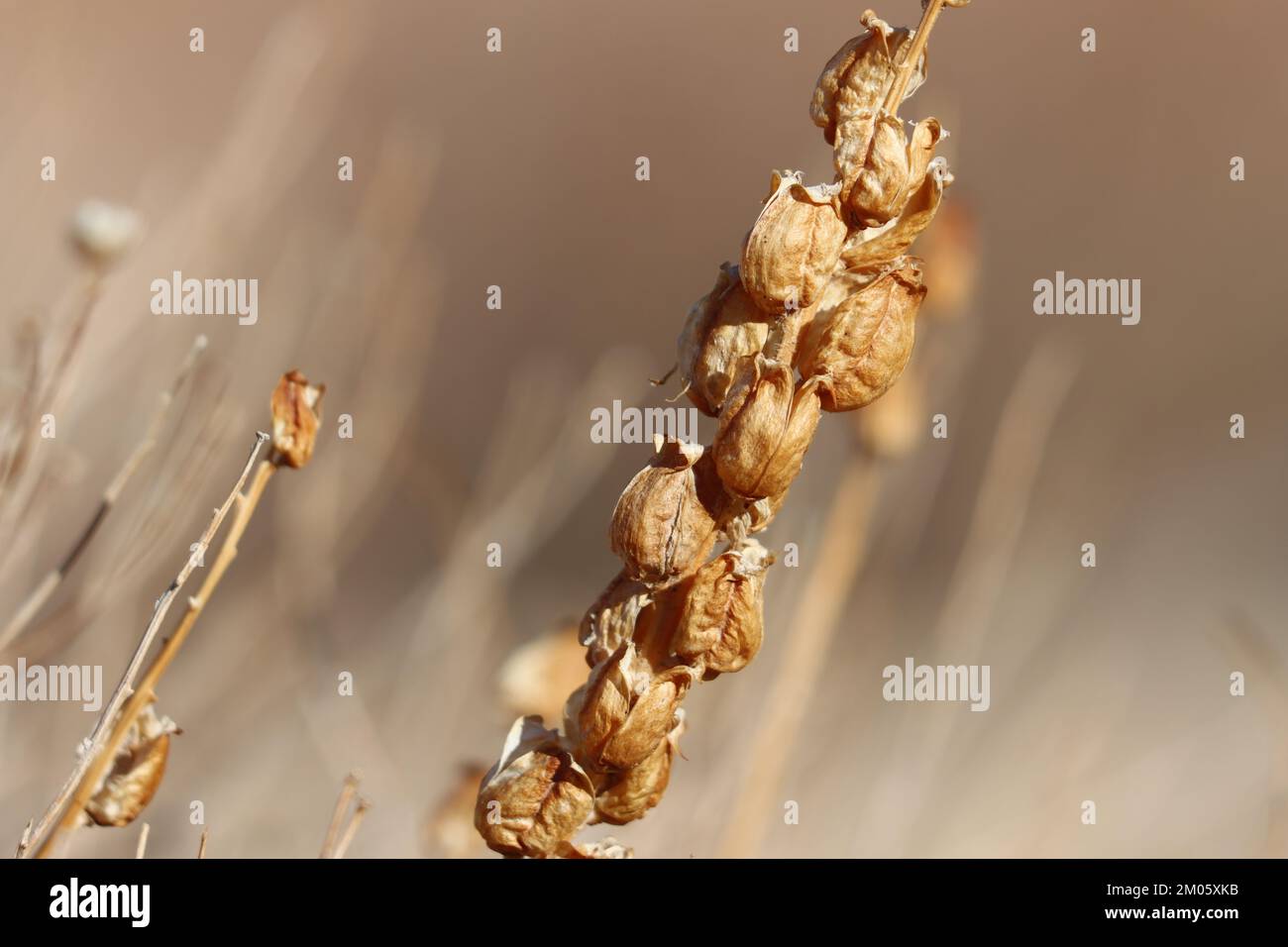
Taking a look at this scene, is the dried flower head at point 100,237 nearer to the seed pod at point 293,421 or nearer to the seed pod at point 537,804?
the seed pod at point 293,421

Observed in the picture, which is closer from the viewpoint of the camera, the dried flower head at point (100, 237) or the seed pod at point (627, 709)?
the seed pod at point (627, 709)

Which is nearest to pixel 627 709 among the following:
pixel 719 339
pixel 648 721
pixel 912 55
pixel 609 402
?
pixel 648 721

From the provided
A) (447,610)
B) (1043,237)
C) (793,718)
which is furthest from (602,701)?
(1043,237)

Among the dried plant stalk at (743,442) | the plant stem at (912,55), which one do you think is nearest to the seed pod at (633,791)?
the dried plant stalk at (743,442)

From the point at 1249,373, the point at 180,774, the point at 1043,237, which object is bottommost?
the point at 180,774

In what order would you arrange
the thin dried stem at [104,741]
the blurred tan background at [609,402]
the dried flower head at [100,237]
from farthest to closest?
1. the blurred tan background at [609,402]
2. the dried flower head at [100,237]
3. the thin dried stem at [104,741]

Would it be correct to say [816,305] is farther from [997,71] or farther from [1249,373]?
[1249,373]
